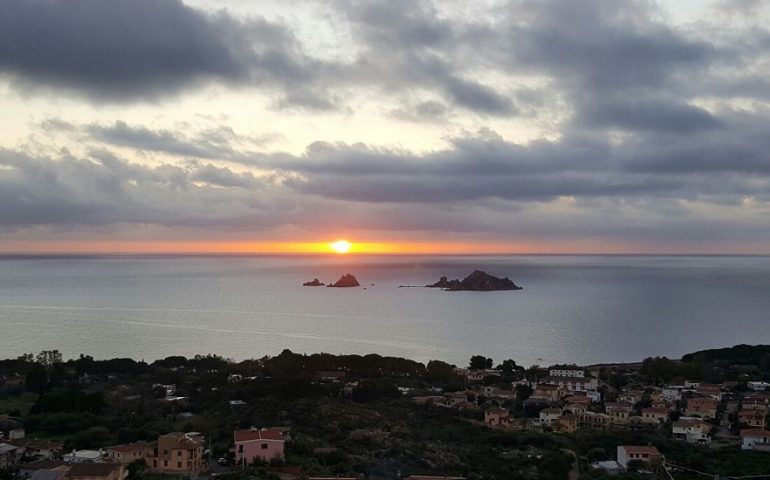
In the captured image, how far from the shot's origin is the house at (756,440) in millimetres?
19094

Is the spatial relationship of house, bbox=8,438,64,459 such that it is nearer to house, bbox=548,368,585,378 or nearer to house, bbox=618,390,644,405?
house, bbox=618,390,644,405

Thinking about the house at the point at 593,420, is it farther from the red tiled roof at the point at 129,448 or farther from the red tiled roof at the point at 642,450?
the red tiled roof at the point at 129,448

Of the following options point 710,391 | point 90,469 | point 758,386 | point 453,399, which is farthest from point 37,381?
point 758,386

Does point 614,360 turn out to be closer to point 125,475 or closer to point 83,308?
point 125,475

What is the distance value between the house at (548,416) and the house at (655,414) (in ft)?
10.3

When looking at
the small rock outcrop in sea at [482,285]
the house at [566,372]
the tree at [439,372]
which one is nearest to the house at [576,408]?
the house at [566,372]

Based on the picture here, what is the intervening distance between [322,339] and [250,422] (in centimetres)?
3241

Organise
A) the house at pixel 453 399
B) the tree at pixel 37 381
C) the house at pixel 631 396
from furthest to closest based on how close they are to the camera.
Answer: the tree at pixel 37 381
the house at pixel 631 396
the house at pixel 453 399

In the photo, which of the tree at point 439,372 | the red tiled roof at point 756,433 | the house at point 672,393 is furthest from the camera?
the tree at point 439,372

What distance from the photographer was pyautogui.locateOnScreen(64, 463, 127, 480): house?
41.4 feet

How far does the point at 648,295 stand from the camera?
87125 mm

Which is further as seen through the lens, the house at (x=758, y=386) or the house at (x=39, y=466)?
the house at (x=758, y=386)

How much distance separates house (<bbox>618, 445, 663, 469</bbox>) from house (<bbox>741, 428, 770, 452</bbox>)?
154 inches

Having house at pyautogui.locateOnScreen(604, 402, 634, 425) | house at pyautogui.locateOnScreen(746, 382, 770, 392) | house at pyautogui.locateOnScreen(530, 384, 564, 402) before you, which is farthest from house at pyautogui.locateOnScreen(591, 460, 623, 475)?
house at pyautogui.locateOnScreen(746, 382, 770, 392)
